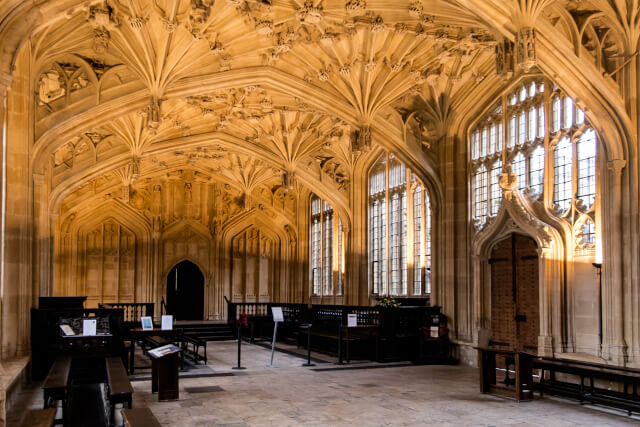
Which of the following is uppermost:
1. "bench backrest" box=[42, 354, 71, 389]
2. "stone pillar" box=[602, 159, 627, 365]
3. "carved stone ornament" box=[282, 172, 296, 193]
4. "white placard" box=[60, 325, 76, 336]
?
"carved stone ornament" box=[282, 172, 296, 193]

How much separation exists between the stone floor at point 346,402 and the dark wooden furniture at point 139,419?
77.8 inches

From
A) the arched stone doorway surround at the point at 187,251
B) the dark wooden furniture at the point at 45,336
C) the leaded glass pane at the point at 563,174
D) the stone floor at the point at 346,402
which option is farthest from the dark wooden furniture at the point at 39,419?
the arched stone doorway surround at the point at 187,251

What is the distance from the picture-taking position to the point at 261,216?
27.0m

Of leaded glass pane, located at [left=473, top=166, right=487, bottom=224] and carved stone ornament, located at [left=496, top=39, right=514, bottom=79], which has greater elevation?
carved stone ornament, located at [left=496, top=39, right=514, bottom=79]

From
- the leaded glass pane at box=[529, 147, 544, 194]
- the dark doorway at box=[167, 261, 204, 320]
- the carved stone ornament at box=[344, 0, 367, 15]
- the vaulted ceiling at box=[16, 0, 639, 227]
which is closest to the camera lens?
the vaulted ceiling at box=[16, 0, 639, 227]

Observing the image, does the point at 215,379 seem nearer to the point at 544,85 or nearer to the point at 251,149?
the point at 544,85

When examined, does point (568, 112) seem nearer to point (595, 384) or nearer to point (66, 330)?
point (595, 384)

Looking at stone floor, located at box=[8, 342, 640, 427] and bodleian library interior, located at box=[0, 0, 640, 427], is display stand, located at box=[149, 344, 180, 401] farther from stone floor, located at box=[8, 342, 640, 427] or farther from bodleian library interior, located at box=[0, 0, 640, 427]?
stone floor, located at box=[8, 342, 640, 427]

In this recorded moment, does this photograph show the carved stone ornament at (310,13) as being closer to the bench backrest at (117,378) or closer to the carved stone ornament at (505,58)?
the carved stone ornament at (505,58)

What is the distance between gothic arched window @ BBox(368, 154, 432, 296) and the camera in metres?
16.8

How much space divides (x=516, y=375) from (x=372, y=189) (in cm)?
1115

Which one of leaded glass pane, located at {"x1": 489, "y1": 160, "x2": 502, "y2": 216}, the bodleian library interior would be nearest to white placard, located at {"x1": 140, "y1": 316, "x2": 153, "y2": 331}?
the bodleian library interior

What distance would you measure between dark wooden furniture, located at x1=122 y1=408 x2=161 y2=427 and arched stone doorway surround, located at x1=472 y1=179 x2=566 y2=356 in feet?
26.7

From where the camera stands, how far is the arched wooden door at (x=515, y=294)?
1230 cm
